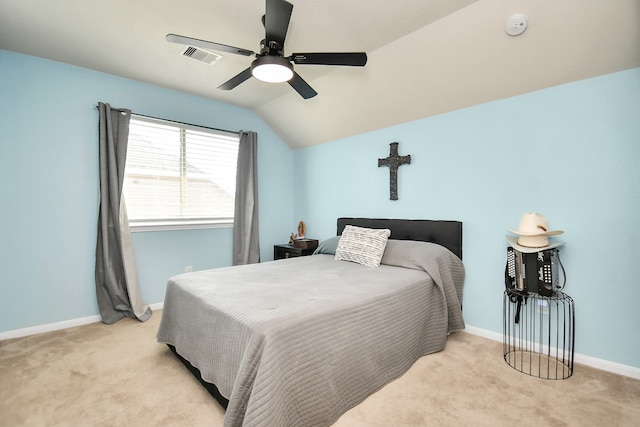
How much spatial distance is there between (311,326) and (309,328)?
0.02m

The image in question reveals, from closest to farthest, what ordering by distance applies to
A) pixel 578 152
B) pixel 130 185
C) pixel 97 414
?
pixel 97 414 < pixel 578 152 < pixel 130 185

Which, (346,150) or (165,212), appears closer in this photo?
(165,212)

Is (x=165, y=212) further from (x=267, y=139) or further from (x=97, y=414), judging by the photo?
(x=97, y=414)

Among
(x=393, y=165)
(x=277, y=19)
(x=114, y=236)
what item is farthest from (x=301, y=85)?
(x=114, y=236)

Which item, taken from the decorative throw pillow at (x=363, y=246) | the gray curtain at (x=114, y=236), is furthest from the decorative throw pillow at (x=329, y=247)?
the gray curtain at (x=114, y=236)

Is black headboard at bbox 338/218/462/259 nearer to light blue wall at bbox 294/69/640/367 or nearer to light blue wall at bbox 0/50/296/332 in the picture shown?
light blue wall at bbox 294/69/640/367

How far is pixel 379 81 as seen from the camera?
2.86 m

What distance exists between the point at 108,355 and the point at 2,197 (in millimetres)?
1668

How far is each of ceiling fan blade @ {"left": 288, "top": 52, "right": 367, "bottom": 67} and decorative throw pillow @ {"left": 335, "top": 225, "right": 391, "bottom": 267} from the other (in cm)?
151

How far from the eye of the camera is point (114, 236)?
3031 mm

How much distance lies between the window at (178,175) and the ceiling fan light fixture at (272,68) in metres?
1.95

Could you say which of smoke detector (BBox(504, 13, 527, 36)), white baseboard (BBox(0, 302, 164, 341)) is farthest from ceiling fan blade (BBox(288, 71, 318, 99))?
white baseboard (BBox(0, 302, 164, 341))

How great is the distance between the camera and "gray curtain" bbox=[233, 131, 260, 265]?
3934mm

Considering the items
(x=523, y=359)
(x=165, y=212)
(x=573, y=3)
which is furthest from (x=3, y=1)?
(x=523, y=359)
